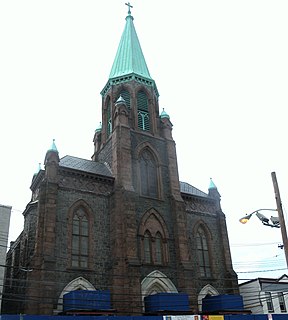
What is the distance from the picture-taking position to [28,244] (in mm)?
29219

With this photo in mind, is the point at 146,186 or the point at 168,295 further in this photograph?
the point at 146,186

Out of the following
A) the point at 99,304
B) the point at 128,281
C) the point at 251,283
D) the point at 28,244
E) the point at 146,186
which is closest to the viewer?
the point at 99,304

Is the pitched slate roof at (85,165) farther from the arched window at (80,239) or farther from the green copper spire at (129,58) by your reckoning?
the green copper spire at (129,58)

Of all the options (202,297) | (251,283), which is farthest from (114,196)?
(251,283)

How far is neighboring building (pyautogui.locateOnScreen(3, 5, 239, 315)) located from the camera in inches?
1054

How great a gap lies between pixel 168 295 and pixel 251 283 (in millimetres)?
13248

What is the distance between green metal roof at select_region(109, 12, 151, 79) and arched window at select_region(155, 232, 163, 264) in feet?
58.9

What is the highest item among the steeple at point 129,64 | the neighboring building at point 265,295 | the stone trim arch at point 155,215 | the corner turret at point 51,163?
the steeple at point 129,64

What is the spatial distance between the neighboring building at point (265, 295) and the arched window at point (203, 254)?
5976 millimetres

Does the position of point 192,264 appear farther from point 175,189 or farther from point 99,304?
point 99,304

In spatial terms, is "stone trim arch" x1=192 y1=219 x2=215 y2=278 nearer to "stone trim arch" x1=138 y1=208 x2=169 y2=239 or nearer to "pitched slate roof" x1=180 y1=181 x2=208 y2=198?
"stone trim arch" x1=138 y1=208 x2=169 y2=239

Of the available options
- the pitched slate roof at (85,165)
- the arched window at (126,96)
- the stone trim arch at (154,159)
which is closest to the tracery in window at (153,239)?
the stone trim arch at (154,159)

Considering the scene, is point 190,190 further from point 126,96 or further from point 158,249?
point 126,96

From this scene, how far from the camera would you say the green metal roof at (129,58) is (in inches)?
1622
